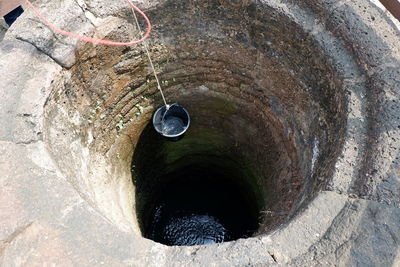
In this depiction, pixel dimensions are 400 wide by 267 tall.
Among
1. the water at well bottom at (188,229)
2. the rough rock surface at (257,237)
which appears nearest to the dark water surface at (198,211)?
the water at well bottom at (188,229)

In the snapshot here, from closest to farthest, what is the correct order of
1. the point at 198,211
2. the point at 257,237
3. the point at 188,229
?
the point at 257,237 < the point at 188,229 < the point at 198,211

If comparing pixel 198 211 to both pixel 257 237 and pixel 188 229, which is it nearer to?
pixel 188 229

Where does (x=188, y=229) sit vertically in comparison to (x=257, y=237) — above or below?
below

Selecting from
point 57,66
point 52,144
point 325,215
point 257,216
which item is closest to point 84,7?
point 57,66

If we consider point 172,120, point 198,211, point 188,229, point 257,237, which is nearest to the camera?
point 257,237

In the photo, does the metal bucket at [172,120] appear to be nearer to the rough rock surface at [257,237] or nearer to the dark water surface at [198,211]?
the rough rock surface at [257,237]

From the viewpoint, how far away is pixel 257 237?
221cm

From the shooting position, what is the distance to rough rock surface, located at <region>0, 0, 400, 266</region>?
208cm

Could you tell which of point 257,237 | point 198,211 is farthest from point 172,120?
point 257,237

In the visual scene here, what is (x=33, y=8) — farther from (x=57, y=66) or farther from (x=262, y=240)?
(x=262, y=240)

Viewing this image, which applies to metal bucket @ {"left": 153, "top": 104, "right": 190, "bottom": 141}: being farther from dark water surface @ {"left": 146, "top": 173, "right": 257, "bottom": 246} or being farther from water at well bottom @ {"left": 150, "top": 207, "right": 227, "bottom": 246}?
water at well bottom @ {"left": 150, "top": 207, "right": 227, "bottom": 246}

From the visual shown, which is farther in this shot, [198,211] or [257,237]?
[198,211]

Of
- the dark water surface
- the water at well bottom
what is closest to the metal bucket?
the dark water surface

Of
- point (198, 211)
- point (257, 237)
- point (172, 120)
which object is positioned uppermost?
point (257, 237)
